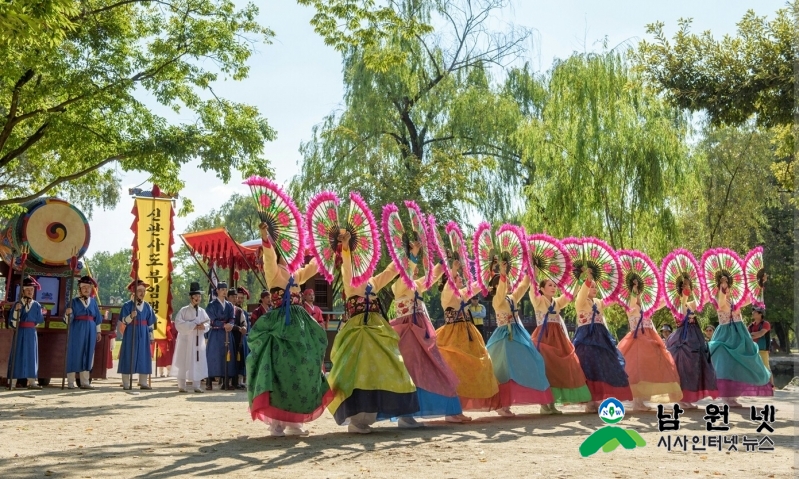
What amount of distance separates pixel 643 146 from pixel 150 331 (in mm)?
11511

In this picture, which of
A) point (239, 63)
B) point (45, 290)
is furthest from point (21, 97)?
point (45, 290)

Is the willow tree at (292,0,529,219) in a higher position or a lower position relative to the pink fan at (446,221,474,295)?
higher

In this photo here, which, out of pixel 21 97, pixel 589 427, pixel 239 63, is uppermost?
pixel 239 63

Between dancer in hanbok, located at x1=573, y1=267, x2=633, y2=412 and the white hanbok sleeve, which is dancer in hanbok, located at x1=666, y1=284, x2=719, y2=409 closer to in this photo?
dancer in hanbok, located at x1=573, y1=267, x2=633, y2=412

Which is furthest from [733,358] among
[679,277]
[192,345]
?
[192,345]

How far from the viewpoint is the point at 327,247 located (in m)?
7.81

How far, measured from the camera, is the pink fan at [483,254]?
30.8 feet

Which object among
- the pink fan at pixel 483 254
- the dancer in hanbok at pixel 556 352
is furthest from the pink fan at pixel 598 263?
the pink fan at pixel 483 254

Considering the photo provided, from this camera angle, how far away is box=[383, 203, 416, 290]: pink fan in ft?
26.7

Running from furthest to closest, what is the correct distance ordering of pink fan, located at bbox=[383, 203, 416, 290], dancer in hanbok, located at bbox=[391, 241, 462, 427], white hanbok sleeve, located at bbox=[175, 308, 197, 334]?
white hanbok sleeve, located at bbox=[175, 308, 197, 334] → dancer in hanbok, located at bbox=[391, 241, 462, 427] → pink fan, located at bbox=[383, 203, 416, 290]

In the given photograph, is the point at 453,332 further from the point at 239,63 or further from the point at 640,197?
the point at 640,197

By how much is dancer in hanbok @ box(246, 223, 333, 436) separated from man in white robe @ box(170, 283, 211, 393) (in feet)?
20.3

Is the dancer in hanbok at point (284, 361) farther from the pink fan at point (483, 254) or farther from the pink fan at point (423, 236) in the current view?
the pink fan at point (483, 254)

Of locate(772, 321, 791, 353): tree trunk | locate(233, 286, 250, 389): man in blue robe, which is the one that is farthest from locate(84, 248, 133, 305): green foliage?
Answer: locate(233, 286, 250, 389): man in blue robe
